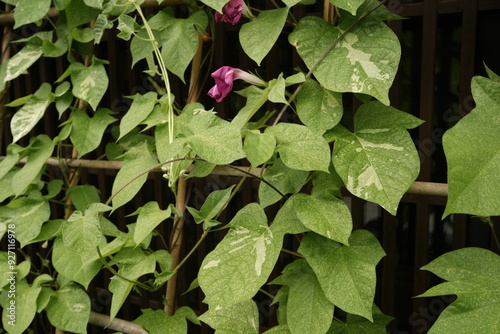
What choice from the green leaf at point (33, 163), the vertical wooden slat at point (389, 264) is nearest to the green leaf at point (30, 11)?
the green leaf at point (33, 163)

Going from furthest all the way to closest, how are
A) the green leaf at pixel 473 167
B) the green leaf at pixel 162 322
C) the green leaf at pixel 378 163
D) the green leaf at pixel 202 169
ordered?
the green leaf at pixel 162 322, the green leaf at pixel 202 169, the green leaf at pixel 378 163, the green leaf at pixel 473 167

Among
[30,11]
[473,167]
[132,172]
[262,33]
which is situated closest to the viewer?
[473,167]

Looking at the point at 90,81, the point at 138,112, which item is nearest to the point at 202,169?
the point at 138,112

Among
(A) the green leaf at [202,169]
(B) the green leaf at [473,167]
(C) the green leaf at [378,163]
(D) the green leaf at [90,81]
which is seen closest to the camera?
(B) the green leaf at [473,167]

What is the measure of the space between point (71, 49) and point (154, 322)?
0.71 m

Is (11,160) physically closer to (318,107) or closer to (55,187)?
(55,187)

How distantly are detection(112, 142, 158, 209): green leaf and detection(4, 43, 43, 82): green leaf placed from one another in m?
0.43

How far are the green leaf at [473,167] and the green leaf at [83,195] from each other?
966mm

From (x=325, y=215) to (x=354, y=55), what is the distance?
251 millimetres

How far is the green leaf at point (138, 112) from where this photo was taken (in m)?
1.08

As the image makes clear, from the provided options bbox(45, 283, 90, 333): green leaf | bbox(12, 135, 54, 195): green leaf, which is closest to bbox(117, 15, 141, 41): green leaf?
bbox(12, 135, 54, 195): green leaf

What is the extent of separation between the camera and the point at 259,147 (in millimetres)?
795

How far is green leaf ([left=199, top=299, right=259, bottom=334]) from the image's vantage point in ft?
3.07

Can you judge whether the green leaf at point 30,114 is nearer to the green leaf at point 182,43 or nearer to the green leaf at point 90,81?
the green leaf at point 90,81
